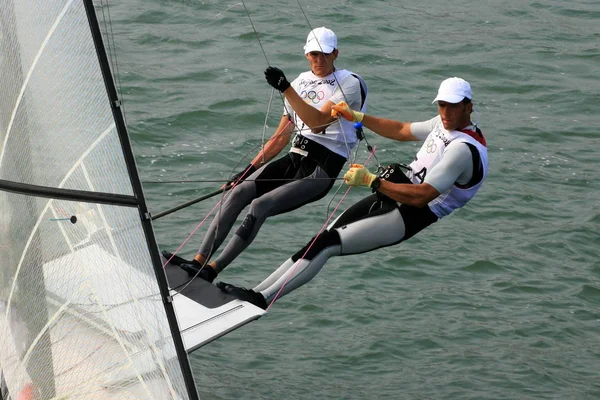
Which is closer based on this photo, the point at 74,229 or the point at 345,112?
the point at 74,229

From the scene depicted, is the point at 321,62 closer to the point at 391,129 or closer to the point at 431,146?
the point at 391,129

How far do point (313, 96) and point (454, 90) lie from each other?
942 mm

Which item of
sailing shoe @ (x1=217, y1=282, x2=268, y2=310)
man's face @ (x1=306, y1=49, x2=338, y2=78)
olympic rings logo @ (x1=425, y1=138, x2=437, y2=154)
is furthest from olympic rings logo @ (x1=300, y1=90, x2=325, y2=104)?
sailing shoe @ (x1=217, y1=282, x2=268, y2=310)

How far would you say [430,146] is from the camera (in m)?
5.84

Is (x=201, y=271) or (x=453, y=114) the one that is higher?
(x=453, y=114)

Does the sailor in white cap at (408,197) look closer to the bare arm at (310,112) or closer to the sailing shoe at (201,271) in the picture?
the bare arm at (310,112)

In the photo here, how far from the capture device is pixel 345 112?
6.02m

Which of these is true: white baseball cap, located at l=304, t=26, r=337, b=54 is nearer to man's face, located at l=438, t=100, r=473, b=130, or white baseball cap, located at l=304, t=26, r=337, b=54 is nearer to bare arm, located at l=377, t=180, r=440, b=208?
man's face, located at l=438, t=100, r=473, b=130

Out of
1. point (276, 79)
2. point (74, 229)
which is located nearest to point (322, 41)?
point (276, 79)

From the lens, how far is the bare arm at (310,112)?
227 inches

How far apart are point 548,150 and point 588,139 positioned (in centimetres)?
65

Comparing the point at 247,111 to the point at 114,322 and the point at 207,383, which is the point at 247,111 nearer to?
the point at 207,383

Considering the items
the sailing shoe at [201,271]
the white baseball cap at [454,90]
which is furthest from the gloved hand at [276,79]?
the sailing shoe at [201,271]

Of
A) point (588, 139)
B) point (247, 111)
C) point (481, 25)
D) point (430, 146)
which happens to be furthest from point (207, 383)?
point (481, 25)
